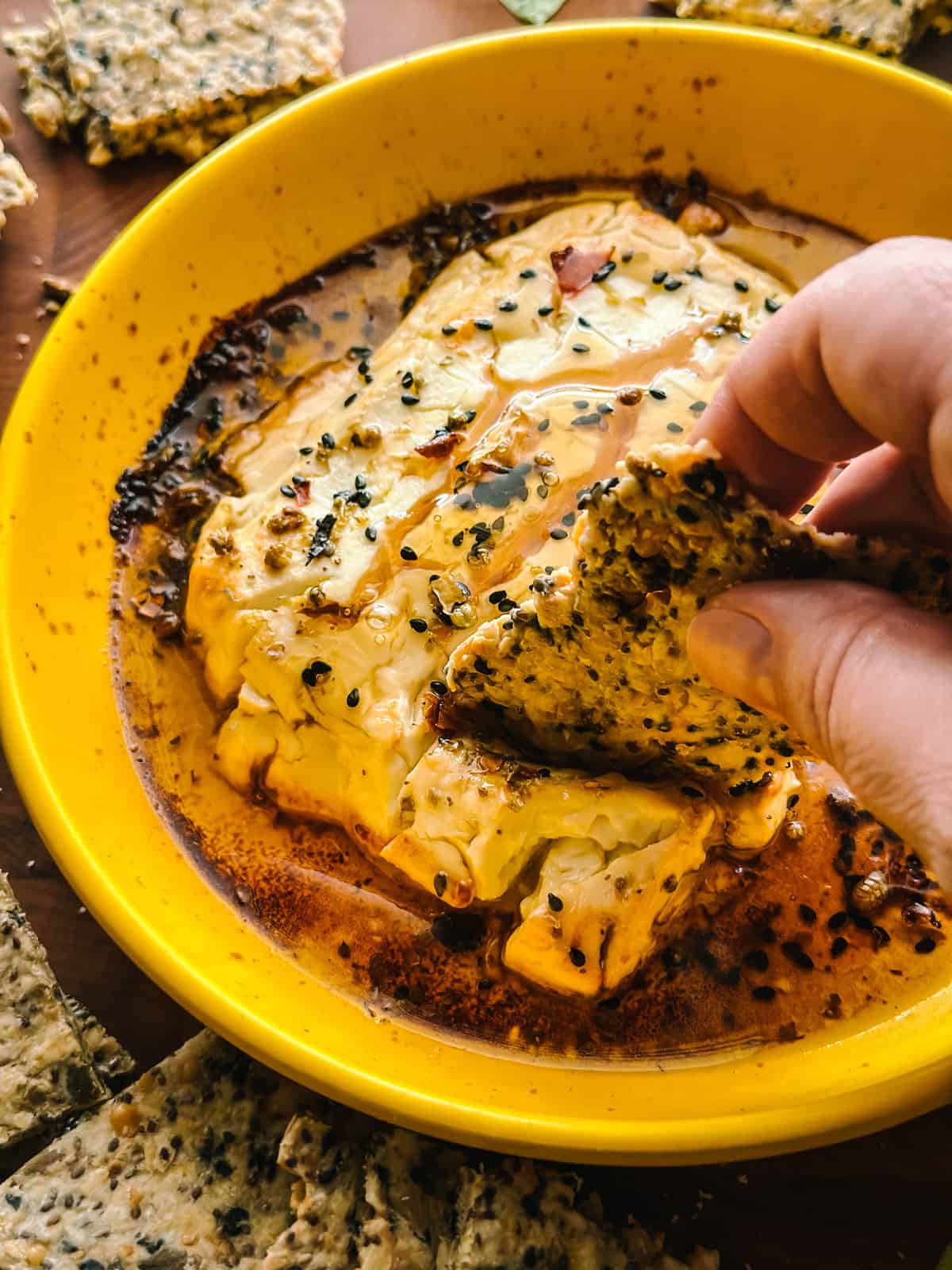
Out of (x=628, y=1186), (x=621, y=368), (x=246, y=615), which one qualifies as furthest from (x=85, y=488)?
(x=628, y=1186)

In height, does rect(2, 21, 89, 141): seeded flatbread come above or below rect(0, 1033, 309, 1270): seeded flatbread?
above

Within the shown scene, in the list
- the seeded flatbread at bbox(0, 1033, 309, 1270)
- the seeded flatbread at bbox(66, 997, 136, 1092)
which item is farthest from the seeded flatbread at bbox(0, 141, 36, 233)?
the seeded flatbread at bbox(0, 1033, 309, 1270)

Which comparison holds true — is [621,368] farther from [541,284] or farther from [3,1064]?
[3,1064]

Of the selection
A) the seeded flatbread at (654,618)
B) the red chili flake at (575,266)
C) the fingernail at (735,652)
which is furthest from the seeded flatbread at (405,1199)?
the red chili flake at (575,266)

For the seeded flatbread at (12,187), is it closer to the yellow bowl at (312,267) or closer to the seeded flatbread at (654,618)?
the yellow bowl at (312,267)

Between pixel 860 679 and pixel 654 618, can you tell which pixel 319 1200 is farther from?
pixel 860 679

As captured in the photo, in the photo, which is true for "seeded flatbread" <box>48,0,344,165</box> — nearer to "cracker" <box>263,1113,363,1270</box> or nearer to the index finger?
the index finger
